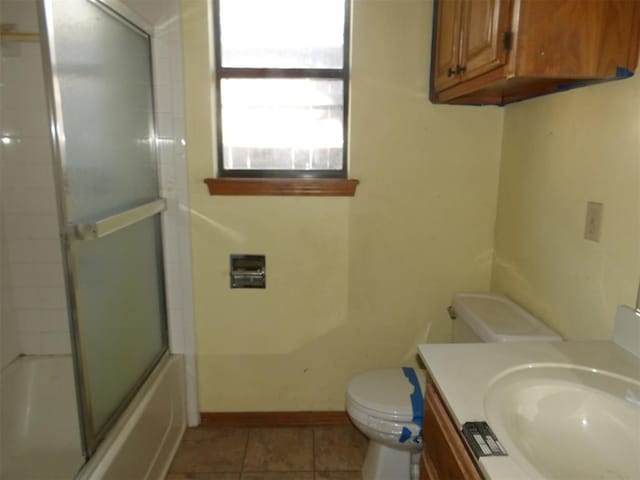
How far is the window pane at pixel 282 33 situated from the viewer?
1931mm

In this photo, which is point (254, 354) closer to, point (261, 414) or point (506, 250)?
point (261, 414)

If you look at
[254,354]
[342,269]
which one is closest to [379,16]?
[342,269]

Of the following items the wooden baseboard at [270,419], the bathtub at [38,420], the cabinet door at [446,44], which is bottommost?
the wooden baseboard at [270,419]

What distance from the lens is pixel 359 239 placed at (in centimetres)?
201

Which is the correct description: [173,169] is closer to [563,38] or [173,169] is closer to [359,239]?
[359,239]

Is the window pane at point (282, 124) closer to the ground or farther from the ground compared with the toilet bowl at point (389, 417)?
farther from the ground

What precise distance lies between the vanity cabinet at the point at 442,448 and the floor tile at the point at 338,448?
83 centimetres

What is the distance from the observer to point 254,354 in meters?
2.11

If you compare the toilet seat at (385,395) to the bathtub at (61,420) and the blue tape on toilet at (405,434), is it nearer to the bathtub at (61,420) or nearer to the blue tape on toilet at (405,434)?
the blue tape on toilet at (405,434)

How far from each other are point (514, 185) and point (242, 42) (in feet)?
4.39

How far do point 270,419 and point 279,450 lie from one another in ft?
0.64

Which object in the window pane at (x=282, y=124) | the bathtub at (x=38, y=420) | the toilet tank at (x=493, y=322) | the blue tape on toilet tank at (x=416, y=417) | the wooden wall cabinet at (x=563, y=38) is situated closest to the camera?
the wooden wall cabinet at (x=563, y=38)

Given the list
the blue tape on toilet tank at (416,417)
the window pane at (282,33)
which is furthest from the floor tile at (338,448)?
the window pane at (282,33)

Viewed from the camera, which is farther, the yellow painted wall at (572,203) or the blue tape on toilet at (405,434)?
the blue tape on toilet at (405,434)
